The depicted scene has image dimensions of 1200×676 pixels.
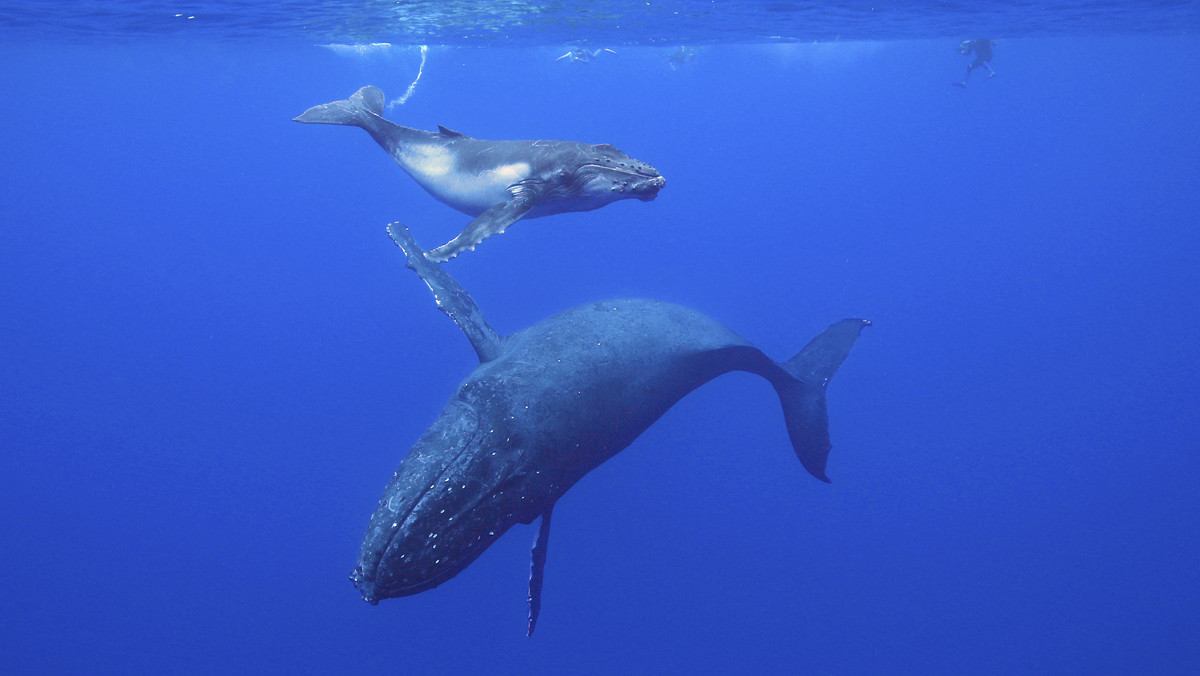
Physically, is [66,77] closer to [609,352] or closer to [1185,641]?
[609,352]

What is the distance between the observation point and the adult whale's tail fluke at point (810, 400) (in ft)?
30.6

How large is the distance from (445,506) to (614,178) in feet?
12.7

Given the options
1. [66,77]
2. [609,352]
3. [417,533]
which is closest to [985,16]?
[609,352]

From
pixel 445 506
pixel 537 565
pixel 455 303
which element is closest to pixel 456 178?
pixel 455 303

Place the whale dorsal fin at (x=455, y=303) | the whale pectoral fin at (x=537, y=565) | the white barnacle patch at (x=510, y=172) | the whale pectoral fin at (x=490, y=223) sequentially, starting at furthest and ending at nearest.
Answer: the white barnacle patch at (x=510, y=172) → the whale dorsal fin at (x=455, y=303) → the whale pectoral fin at (x=537, y=565) → the whale pectoral fin at (x=490, y=223)

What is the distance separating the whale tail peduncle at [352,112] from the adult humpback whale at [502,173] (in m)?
0.02

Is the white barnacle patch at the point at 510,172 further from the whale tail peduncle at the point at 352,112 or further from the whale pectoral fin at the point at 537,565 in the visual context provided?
the whale pectoral fin at the point at 537,565

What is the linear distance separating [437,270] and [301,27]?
722 inches

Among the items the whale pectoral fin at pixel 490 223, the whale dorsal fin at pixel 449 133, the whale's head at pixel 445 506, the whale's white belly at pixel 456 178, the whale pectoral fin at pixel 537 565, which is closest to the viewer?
the whale's head at pixel 445 506

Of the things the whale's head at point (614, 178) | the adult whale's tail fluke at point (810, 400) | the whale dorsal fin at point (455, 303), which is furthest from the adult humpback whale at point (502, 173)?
the adult whale's tail fluke at point (810, 400)

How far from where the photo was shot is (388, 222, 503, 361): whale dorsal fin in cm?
702

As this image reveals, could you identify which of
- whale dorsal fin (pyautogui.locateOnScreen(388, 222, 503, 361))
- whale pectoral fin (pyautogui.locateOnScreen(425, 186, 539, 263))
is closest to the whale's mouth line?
whale pectoral fin (pyautogui.locateOnScreen(425, 186, 539, 263))

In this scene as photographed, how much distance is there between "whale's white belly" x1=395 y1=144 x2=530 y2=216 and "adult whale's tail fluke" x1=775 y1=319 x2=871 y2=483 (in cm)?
532

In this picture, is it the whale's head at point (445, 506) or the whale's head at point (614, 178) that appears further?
the whale's head at point (614, 178)
